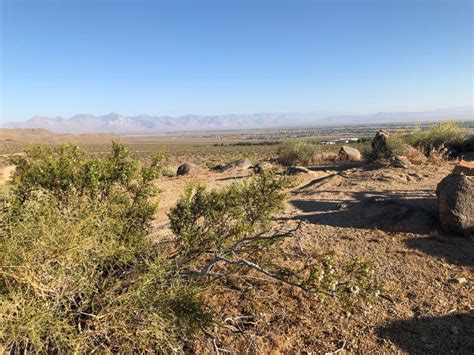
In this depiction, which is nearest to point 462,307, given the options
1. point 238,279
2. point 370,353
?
point 370,353

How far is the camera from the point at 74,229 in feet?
10.9

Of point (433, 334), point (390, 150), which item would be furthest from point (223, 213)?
point (390, 150)

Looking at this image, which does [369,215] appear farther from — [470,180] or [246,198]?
[246,198]

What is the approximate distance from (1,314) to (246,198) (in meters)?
3.15

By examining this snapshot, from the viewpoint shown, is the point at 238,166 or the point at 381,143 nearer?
the point at 381,143

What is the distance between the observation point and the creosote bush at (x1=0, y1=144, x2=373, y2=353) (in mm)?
3020

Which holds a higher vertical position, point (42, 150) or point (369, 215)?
point (42, 150)

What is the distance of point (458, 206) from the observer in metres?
7.16

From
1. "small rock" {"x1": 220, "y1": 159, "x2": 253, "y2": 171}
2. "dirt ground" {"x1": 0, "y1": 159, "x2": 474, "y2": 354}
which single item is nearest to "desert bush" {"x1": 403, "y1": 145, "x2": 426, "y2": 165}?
"dirt ground" {"x1": 0, "y1": 159, "x2": 474, "y2": 354}

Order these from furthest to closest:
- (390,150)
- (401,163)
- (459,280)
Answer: (390,150) → (401,163) → (459,280)

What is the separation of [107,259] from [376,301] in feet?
9.56

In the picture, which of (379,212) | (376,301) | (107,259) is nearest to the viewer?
A: (107,259)

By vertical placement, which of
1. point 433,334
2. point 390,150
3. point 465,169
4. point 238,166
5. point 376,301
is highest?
point 465,169

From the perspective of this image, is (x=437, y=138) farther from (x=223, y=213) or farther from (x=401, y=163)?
(x=223, y=213)
